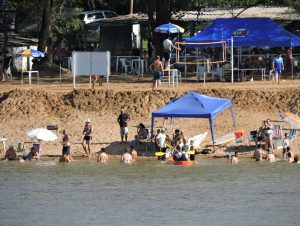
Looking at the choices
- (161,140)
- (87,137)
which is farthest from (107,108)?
(161,140)

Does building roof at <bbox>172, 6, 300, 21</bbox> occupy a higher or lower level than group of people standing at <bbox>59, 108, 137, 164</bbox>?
higher

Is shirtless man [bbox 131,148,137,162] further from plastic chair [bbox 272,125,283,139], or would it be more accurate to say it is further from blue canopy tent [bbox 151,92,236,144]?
plastic chair [bbox 272,125,283,139]

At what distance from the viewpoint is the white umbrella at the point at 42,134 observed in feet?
122

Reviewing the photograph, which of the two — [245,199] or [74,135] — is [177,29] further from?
[245,199]

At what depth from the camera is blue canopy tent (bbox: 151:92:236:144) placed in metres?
36.9

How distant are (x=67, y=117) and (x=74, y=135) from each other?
5.70 feet

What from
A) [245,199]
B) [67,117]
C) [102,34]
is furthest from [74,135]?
[102,34]

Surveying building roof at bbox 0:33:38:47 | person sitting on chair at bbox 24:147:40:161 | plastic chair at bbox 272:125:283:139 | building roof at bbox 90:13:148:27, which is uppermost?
building roof at bbox 90:13:148:27

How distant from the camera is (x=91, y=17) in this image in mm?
66688

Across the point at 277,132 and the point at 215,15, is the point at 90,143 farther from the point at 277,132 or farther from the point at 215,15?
the point at 215,15

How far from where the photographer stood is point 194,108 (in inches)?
1467

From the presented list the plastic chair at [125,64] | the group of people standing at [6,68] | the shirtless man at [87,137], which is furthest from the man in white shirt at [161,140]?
the plastic chair at [125,64]

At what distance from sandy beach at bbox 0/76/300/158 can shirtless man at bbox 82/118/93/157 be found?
106 cm

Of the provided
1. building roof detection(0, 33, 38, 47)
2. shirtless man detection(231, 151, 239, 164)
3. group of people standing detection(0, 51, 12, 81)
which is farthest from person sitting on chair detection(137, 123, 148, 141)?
building roof detection(0, 33, 38, 47)
